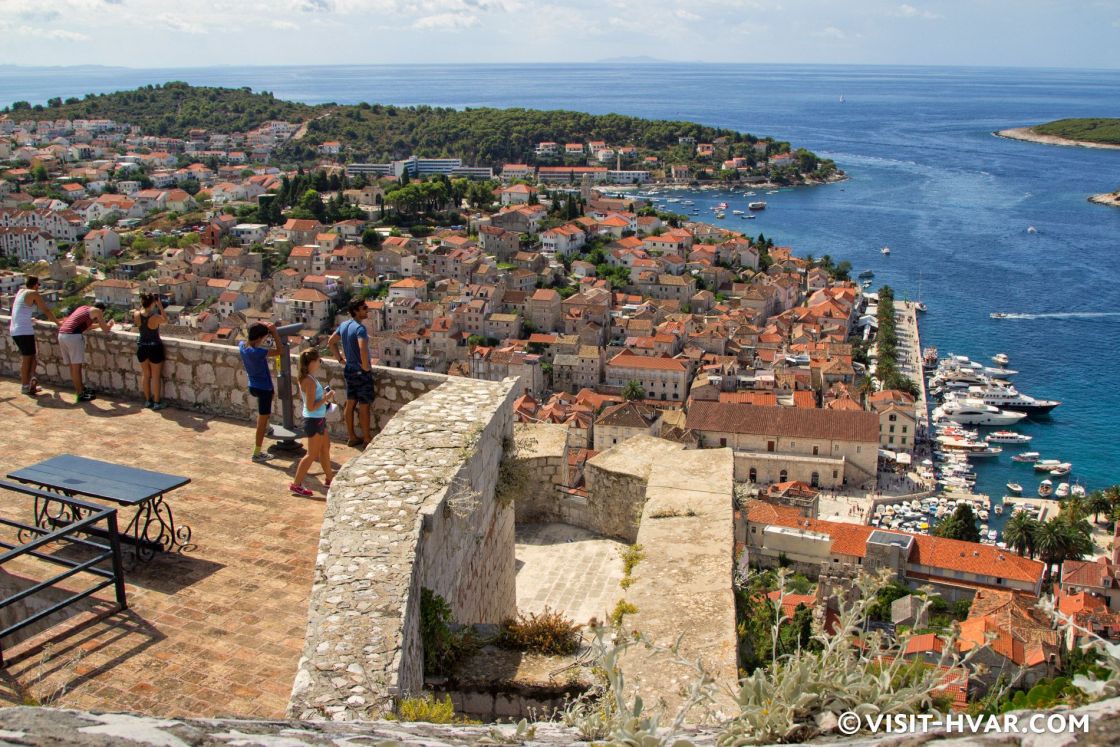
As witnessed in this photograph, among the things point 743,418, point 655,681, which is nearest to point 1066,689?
point 655,681

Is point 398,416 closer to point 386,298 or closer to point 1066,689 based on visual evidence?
point 1066,689

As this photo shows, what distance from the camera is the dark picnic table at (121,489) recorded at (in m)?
3.87

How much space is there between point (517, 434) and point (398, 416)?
1444mm

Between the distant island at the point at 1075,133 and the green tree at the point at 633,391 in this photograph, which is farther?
the distant island at the point at 1075,133

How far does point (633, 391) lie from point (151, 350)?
3240 cm

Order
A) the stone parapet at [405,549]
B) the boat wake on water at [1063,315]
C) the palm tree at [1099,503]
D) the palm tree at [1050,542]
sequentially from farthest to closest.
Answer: the boat wake on water at [1063,315] → the palm tree at [1099,503] → the palm tree at [1050,542] → the stone parapet at [405,549]

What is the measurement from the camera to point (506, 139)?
96.8m

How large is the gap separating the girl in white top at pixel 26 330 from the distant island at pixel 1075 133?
377 feet

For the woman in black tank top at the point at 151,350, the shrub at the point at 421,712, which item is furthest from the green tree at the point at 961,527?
the shrub at the point at 421,712

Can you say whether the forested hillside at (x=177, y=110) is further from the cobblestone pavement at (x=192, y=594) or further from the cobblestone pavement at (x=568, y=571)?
the cobblestone pavement at (x=568, y=571)

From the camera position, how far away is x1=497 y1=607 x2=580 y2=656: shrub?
366 centimetres

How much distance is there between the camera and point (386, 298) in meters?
49.3

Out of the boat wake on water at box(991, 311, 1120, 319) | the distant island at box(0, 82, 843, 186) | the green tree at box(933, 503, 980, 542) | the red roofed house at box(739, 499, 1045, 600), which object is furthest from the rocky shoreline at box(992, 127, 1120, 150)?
the red roofed house at box(739, 499, 1045, 600)

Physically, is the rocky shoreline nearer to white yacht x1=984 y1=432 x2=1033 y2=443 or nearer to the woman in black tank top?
white yacht x1=984 y1=432 x2=1033 y2=443
